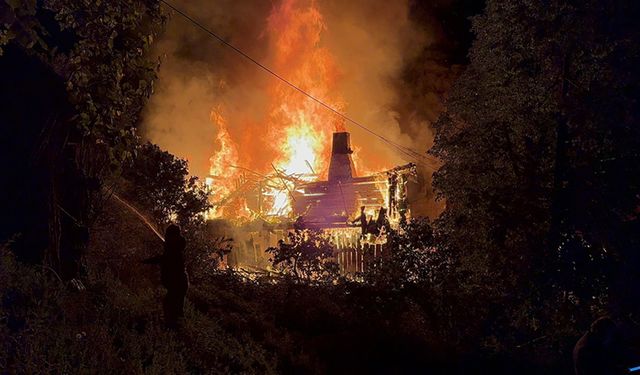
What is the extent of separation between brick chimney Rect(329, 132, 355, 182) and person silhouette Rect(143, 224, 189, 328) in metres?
20.4

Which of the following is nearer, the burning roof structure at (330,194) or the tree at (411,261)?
the tree at (411,261)

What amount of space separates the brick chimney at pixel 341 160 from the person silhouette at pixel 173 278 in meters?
20.4

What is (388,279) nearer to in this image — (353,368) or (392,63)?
(353,368)

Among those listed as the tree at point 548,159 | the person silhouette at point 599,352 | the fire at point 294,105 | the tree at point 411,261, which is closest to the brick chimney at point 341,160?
the fire at point 294,105

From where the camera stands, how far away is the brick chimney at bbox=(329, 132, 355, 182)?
A: 95.0 feet

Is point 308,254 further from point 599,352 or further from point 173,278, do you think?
point 599,352

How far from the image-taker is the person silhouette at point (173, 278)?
7734mm

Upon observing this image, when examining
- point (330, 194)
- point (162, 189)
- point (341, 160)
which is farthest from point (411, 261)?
point (341, 160)

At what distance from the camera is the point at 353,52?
4334 centimetres

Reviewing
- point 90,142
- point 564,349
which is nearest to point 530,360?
point 564,349

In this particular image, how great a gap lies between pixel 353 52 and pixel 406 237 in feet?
110

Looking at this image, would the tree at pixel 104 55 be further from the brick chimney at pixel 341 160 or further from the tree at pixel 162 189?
the brick chimney at pixel 341 160

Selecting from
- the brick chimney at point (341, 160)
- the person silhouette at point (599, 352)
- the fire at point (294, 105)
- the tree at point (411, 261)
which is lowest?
the person silhouette at point (599, 352)

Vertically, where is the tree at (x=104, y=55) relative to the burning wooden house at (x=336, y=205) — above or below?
below
